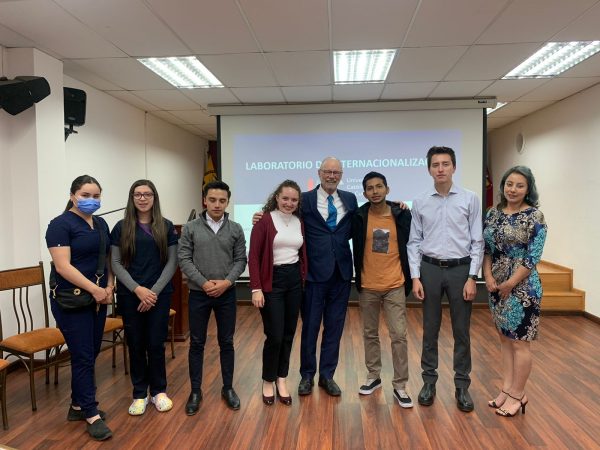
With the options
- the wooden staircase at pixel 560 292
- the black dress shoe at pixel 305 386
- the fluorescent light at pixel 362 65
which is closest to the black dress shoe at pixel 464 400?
the black dress shoe at pixel 305 386

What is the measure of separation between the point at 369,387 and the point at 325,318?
0.60 metres

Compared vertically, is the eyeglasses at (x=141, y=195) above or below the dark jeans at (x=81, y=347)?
above

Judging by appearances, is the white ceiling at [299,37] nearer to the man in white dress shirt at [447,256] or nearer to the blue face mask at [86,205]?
the man in white dress shirt at [447,256]

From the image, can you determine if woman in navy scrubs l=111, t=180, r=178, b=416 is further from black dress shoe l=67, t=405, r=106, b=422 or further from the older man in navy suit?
the older man in navy suit

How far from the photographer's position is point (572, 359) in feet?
12.3

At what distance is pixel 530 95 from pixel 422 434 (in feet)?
15.6

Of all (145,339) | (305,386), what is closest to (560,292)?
(305,386)

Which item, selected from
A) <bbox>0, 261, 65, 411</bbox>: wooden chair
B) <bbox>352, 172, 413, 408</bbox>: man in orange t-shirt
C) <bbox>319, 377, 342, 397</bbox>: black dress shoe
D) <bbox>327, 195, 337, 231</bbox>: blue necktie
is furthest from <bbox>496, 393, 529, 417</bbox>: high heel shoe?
<bbox>0, 261, 65, 411</bbox>: wooden chair

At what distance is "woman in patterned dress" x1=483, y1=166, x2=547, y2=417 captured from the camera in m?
2.47

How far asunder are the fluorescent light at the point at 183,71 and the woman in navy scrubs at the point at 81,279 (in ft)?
6.74

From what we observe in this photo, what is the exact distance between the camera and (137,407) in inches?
107

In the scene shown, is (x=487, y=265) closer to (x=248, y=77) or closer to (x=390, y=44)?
(x=390, y=44)

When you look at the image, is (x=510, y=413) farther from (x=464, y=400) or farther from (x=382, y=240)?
(x=382, y=240)

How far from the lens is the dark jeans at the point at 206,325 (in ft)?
8.86
